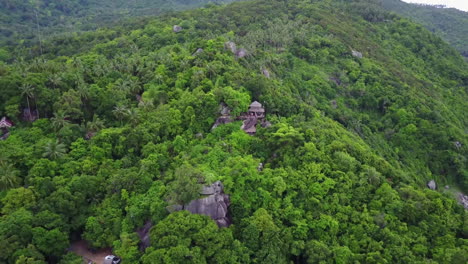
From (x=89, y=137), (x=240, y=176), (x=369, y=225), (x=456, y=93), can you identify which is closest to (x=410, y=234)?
(x=369, y=225)

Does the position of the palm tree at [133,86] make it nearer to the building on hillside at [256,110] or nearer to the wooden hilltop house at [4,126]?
the wooden hilltop house at [4,126]

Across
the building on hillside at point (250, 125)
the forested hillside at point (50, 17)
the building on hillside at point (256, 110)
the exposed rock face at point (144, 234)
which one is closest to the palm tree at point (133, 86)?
the building on hillside at point (256, 110)

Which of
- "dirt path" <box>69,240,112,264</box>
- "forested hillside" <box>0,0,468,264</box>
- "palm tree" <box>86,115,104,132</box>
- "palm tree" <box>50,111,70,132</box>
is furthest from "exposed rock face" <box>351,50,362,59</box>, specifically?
"dirt path" <box>69,240,112,264</box>

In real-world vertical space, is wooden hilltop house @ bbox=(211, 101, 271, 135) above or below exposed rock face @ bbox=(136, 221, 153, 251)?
above

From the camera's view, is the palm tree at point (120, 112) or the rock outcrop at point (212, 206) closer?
the rock outcrop at point (212, 206)

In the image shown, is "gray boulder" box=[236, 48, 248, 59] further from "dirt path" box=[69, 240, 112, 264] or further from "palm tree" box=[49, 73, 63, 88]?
"dirt path" box=[69, 240, 112, 264]

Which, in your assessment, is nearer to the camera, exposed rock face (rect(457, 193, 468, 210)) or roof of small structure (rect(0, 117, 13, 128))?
roof of small structure (rect(0, 117, 13, 128))
